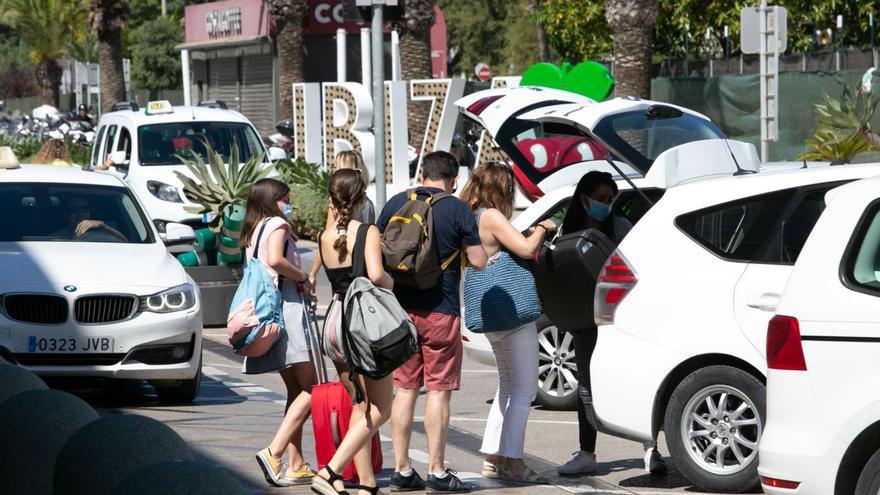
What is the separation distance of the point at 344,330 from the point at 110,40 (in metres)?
41.8

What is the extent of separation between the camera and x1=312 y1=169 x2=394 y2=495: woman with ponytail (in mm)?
7312

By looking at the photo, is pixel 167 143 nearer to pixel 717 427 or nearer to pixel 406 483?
pixel 406 483

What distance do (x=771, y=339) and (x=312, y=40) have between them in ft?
130

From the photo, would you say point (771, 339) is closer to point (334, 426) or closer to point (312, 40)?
point (334, 426)

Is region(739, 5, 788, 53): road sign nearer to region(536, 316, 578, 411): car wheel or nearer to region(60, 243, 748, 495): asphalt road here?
region(60, 243, 748, 495): asphalt road

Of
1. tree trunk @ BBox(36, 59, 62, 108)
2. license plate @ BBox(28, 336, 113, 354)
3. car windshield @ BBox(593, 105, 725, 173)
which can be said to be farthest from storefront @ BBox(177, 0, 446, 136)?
license plate @ BBox(28, 336, 113, 354)

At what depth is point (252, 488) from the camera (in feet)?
26.1

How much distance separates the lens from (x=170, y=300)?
1027 centimetres

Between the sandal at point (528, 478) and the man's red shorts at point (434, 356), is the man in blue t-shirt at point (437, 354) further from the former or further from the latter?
the sandal at point (528, 478)

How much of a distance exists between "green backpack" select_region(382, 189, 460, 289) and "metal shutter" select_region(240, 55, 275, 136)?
1546 inches

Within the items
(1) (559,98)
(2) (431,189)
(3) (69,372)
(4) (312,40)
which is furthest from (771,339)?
(4) (312,40)

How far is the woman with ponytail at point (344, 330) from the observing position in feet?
24.0

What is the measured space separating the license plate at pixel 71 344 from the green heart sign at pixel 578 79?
17.2 meters

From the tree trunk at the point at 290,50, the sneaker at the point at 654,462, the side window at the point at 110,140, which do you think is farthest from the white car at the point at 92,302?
the tree trunk at the point at 290,50
